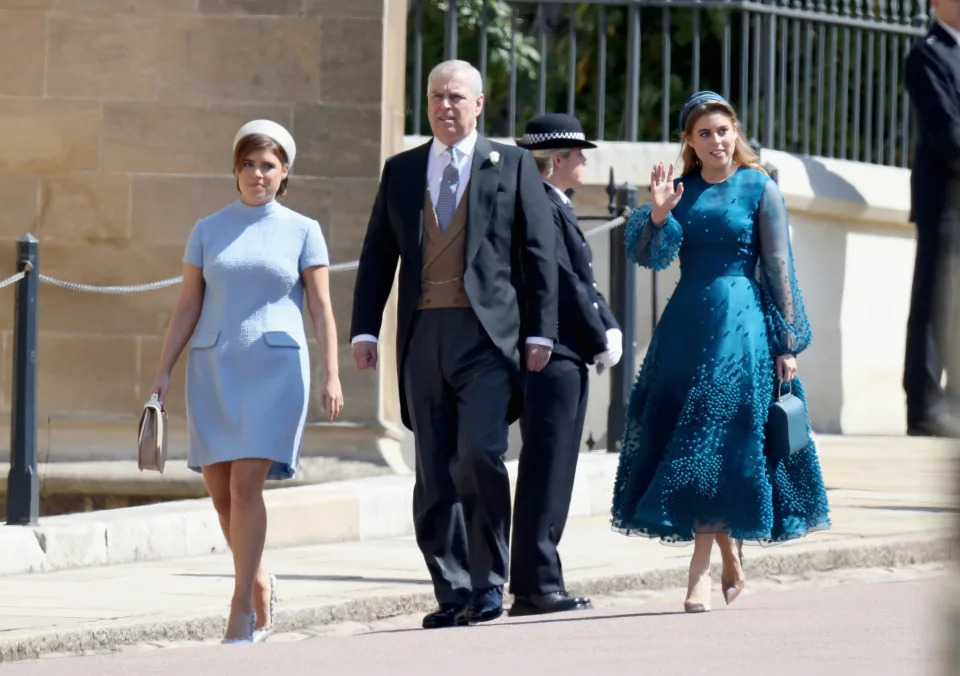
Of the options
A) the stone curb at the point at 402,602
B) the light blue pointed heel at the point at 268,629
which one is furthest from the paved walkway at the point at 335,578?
the light blue pointed heel at the point at 268,629

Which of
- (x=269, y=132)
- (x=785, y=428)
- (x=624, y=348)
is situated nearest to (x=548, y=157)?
(x=269, y=132)

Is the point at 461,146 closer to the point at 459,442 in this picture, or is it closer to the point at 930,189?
the point at 459,442

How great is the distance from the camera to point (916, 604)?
21.0 feet

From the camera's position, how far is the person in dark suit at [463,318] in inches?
245

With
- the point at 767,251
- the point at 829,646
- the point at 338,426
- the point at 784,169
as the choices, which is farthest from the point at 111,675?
the point at 784,169

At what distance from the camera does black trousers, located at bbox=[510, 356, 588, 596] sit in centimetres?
662

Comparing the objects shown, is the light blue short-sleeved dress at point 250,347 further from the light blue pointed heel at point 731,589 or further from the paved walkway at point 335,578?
the light blue pointed heel at point 731,589

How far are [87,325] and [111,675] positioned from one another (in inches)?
205

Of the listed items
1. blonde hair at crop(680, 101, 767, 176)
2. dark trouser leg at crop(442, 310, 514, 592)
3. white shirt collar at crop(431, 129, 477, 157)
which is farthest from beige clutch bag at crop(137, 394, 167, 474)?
blonde hair at crop(680, 101, 767, 176)

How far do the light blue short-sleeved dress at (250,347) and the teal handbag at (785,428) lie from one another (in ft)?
4.80

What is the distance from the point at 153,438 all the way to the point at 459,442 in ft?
2.98

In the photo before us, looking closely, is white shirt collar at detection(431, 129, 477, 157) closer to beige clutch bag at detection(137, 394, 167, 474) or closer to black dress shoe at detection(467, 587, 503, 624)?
beige clutch bag at detection(137, 394, 167, 474)

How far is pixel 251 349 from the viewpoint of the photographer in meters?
6.06

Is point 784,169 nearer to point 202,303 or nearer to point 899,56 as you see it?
point 899,56
